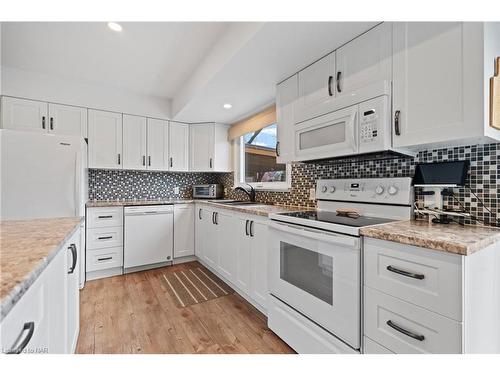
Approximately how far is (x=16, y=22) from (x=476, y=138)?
317cm

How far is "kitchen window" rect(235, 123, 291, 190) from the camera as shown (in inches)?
112

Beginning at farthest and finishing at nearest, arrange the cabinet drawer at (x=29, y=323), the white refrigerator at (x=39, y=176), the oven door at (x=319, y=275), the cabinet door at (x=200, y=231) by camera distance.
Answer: the cabinet door at (x=200, y=231) < the white refrigerator at (x=39, y=176) < the oven door at (x=319, y=275) < the cabinet drawer at (x=29, y=323)

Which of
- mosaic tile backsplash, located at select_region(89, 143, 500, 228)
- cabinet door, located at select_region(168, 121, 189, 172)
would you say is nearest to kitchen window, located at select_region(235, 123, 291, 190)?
mosaic tile backsplash, located at select_region(89, 143, 500, 228)

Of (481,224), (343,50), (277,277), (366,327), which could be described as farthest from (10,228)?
(481,224)

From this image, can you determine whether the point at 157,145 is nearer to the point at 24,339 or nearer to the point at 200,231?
the point at 200,231

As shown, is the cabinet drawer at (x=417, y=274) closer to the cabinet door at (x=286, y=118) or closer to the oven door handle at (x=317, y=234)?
the oven door handle at (x=317, y=234)

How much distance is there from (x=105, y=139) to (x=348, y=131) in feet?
9.79

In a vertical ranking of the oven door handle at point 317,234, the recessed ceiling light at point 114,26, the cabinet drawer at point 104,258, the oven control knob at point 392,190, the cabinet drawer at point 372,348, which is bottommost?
the cabinet drawer at point 104,258

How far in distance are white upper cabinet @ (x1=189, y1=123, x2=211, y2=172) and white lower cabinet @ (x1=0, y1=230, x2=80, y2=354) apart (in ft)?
7.73

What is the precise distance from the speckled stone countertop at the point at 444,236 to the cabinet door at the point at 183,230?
260cm

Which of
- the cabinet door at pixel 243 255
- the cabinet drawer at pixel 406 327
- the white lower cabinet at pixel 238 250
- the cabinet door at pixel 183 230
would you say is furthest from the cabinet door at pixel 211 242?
the cabinet drawer at pixel 406 327

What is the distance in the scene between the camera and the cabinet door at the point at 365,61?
4.47 feet

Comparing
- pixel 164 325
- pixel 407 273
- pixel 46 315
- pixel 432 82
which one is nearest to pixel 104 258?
pixel 164 325

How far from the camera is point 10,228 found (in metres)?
1.28
